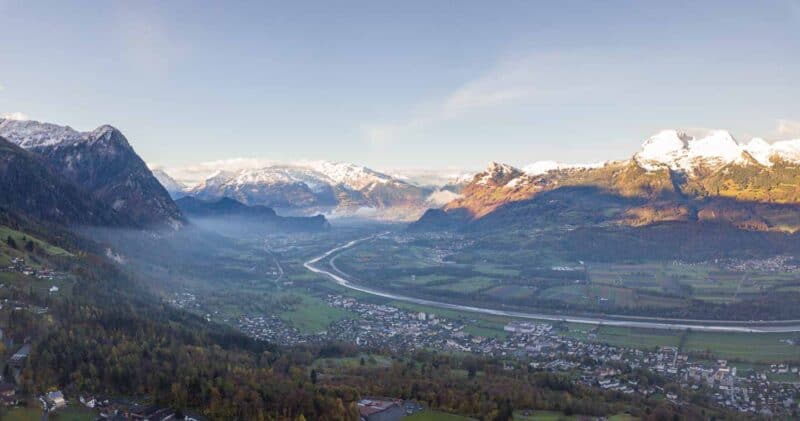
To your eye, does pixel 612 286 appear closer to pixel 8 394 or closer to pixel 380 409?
pixel 380 409

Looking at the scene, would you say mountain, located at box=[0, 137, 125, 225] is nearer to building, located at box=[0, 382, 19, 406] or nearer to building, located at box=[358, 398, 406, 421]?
building, located at box=[0, 382, 19, 406]

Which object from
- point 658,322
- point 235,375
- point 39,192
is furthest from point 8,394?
point 39,192

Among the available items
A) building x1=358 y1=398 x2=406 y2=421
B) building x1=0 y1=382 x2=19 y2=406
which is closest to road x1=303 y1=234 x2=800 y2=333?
building x1=358 y1=398 x2=406 y2=421

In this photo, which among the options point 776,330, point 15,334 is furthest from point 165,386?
point 776,330

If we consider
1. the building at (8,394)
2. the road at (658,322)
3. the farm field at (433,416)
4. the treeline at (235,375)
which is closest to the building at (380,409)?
the farm field at (433,416)

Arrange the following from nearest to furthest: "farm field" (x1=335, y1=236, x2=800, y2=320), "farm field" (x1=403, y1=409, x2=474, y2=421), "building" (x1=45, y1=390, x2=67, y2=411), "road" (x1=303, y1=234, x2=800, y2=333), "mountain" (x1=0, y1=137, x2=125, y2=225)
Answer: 1. "building" (x1=45, y1=390, x2=67, y2=411)
2. "farm field" (x1=403, y1=409, x2=474, y2=421)
3. "road" (x1=303, y1=234, x2=800, y2=333)
4. "farm field" (x1=335, y1=236, x2=800, y2=320)
5. "mountain" (x1=0, y1=137, x2=125, y2=225)

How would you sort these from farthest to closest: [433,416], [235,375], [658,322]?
1. [658,322]
2. [235,375]
3. [433,416]

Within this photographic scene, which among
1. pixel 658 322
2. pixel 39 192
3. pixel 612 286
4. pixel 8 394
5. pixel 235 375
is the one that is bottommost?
pixel 658 322

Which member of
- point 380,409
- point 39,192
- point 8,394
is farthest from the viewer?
point 39,192

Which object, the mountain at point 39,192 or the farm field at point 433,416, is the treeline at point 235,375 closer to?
the farm field at point 433,416
